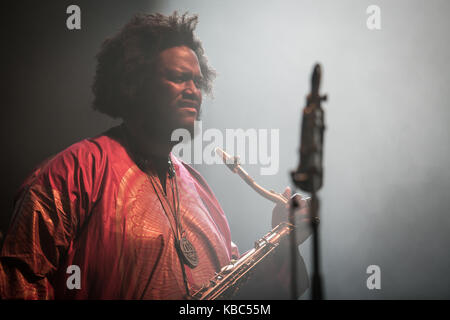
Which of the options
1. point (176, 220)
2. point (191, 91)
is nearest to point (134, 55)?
point (191, 91)

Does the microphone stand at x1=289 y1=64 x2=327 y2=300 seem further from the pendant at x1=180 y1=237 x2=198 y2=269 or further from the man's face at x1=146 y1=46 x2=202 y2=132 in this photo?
the man's face at x1=146 y1=46 x2=202 y2=132

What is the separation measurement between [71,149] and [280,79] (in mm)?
1322

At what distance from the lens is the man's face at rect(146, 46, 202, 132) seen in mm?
1960

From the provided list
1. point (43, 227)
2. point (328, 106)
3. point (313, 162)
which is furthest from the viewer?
point (328, 106)

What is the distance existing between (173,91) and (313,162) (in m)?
1.07

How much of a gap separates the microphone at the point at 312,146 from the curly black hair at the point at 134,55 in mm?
1037

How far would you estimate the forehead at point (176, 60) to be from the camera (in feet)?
6.46

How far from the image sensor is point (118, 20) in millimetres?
2174

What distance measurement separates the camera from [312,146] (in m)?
1.14

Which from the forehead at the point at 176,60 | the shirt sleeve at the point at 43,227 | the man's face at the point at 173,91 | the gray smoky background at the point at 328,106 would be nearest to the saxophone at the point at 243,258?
the gray smoky background at the point at 328,106

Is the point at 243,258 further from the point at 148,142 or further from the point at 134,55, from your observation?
the point at 134,55

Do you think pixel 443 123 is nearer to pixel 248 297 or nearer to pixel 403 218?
pixel 403 218

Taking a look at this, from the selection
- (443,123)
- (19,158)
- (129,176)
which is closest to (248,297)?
(129,176)
